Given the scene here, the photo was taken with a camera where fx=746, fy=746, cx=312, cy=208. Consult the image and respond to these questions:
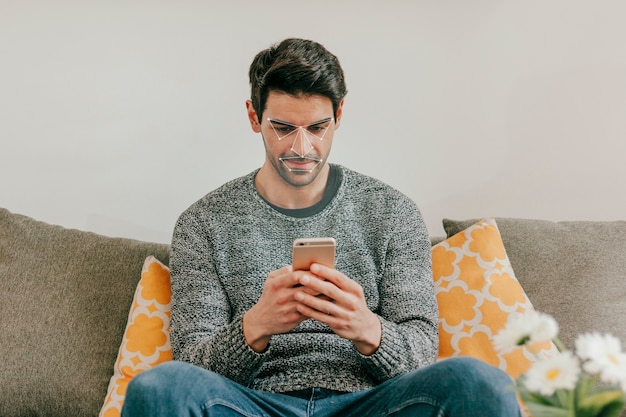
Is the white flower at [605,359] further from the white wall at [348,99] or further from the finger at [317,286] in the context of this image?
the white wall at [348,99]

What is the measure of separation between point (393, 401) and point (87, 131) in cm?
137

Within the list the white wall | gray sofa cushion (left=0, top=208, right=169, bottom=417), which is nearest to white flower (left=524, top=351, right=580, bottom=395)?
gray sofa cushion (left=0, top=208, right=169, bottom=417)

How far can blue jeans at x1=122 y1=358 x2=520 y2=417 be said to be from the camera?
1.19m

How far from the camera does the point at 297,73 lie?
1.63 meters

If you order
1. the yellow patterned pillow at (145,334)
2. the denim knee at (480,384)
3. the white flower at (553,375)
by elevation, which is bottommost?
the yellow patterned pillow at (145,334)

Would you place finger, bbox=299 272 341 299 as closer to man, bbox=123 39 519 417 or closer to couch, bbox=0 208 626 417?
man, bbox=123 39 519 417

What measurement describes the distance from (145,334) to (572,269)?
105 centimetres

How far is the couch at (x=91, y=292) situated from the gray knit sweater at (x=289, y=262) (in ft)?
0.91

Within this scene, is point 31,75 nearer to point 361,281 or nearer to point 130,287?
point 130,287

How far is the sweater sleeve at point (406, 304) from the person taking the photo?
58.3 inches

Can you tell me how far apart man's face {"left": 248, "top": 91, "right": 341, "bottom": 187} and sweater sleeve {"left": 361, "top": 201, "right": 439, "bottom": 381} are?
0.78 feet

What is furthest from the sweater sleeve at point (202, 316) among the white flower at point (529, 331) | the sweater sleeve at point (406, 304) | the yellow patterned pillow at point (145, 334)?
the white flower at point (529, 331)

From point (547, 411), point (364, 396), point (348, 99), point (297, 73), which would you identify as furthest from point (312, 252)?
→ point (348, 99)

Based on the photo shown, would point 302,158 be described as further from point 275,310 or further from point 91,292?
point 91,292
